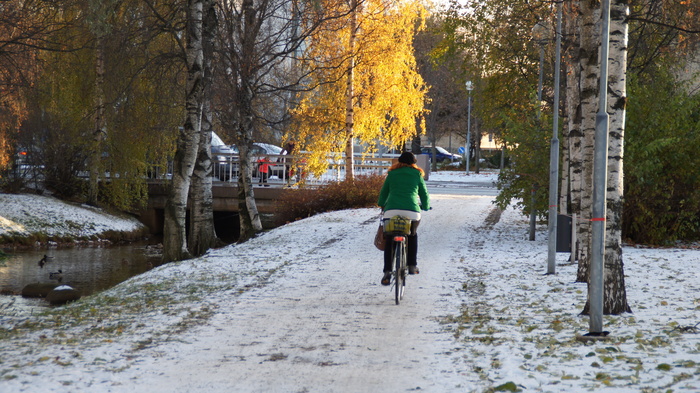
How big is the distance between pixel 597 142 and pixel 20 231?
22.6 m

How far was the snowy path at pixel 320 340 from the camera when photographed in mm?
6465

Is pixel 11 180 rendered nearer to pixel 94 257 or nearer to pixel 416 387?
pixel 94 257

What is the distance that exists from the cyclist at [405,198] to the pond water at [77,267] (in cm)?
713

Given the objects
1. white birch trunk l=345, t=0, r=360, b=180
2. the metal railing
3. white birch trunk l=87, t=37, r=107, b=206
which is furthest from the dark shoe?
white birch trunk l=87, t=37, r=107, b=206

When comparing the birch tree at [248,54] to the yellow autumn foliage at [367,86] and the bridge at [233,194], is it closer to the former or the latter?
the yellow autumn foliage at [367,86]

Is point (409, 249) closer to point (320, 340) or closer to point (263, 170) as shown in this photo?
point (320, 340)

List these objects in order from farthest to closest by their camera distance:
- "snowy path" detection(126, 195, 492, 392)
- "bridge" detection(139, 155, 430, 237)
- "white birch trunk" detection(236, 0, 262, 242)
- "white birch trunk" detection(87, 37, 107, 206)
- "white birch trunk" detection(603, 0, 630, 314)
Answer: "bridge" detection(139, 155, 430, 237), "white birch trunk" detection(87, 37, 107, 206), "white birch trunk" detection(236, 0, 262, 242), "white birch trunk" detection(603, 0, 630, 314), "snowy path" detection(126, 195, 492, 392)

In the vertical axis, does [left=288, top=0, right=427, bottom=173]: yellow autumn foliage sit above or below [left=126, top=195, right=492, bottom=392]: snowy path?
above

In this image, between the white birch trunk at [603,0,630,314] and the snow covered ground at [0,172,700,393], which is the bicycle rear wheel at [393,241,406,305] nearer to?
the snow covered ground at [0,172,700,393]

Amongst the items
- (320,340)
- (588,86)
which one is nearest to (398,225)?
(320,340)

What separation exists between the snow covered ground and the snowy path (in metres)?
0.02

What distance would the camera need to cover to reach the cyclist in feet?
34.2

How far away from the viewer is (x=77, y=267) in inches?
841

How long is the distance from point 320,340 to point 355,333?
0.49 m
